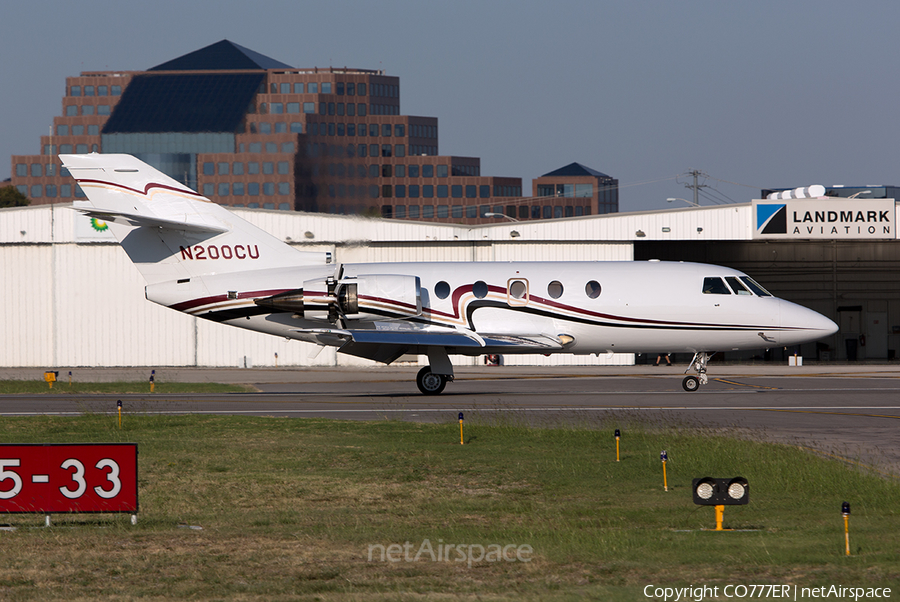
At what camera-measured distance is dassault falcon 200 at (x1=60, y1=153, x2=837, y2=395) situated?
92.7 feet

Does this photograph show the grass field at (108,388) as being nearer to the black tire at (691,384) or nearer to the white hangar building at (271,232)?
the white hangar building at (271,232)

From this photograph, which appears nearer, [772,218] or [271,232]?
[271,232]

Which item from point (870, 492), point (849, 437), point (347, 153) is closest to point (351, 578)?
point (870, 492)

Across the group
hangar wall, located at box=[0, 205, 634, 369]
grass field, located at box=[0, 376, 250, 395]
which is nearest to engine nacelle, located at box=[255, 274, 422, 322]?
grass field, located at box=[0, 376, 250, 395]

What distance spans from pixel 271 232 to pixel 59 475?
1474 inches

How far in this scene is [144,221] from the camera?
27188mm

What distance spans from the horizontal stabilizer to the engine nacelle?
2.60 metres

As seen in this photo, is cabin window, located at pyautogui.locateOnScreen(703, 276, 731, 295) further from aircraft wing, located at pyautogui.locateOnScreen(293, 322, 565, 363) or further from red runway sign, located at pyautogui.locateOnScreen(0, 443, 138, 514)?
red runway sign, located at pyautogui.locateOnScreen(0, 443, 138, 514)

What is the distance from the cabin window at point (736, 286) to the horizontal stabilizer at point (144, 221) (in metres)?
15.1

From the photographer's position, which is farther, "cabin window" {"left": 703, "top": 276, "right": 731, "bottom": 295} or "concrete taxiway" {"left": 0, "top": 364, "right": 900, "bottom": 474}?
"cabin window" {"left": 703, "top": 276, "right": 731, "bottom": 295}

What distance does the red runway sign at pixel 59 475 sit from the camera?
10.6 metres

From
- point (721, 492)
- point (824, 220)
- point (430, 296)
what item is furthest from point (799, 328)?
point (824, 220)

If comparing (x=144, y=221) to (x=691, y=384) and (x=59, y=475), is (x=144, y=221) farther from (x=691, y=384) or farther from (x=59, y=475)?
(x=59, y=475)

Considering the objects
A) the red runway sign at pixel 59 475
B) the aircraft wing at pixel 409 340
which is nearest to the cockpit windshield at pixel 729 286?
the aircraft wing at pixel 409 340
